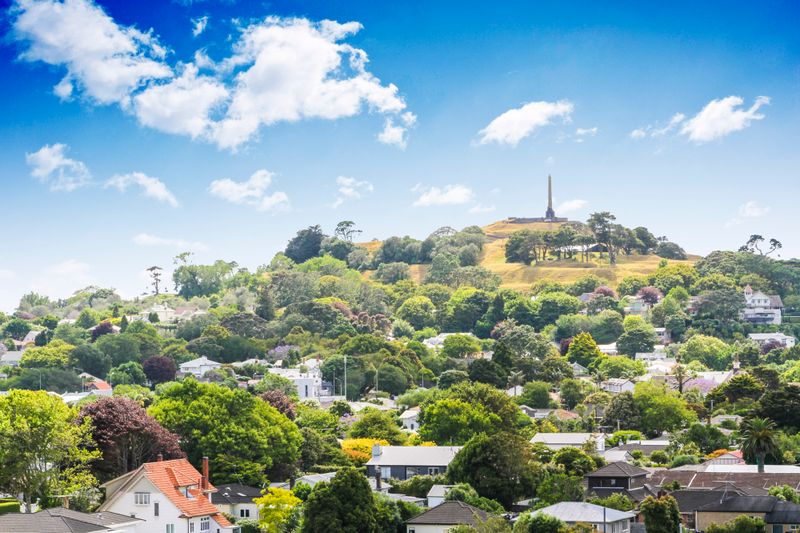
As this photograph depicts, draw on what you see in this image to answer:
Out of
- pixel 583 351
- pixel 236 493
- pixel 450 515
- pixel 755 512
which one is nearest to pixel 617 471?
pixel 755 512

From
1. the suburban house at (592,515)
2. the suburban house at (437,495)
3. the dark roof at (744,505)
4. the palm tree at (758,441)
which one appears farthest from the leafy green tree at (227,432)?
the palm tree at (758,441)

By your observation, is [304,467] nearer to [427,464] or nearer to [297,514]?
[427,464]

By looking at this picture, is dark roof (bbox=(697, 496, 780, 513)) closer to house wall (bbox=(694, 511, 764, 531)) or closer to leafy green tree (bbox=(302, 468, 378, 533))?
house wall (bbox=(694, 511, 764, 531))

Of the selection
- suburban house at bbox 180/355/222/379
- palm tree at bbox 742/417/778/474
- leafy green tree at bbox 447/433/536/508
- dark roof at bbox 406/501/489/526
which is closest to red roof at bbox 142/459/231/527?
dark roof at bbox 406/501/489/526

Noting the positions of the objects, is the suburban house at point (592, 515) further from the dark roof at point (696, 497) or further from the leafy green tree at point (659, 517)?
the dark roof at point (696, 497)

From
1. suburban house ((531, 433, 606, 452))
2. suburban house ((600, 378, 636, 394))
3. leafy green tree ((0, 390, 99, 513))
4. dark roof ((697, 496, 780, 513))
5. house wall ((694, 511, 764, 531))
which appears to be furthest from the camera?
suburban house ((600, 378, 636, 394))

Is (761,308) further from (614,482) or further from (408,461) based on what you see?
(614,482)
